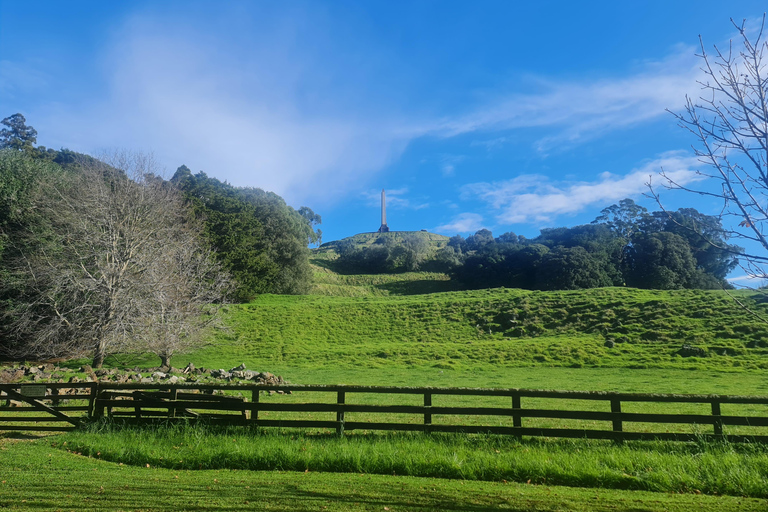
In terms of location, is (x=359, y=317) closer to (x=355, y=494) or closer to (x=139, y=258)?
(x=139, y=258)

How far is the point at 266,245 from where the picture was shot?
52.1 meters

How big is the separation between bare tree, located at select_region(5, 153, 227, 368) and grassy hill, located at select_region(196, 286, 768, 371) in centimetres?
Answer: 661

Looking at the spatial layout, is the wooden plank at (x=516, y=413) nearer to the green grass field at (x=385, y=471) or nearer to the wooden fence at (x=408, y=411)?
the wooden fence at (x=408, y=411)

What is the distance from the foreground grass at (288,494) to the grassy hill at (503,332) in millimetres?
21498

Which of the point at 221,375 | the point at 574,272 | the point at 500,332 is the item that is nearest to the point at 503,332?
the point at 500,332

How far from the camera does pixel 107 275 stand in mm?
25000

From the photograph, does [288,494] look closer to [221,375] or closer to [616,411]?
[616,411]

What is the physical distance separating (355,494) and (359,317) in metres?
36.7

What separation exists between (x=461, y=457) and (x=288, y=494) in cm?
333

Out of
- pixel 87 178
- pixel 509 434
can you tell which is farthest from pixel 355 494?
pixel 87 178

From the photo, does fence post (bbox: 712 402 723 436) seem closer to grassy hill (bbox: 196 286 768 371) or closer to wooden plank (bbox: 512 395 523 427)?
wooden plank (bbox: 512 395 523 427)

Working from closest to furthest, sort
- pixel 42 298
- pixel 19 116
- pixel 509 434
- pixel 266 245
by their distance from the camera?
pixel 509 434 → pixel 42 298 → pixel 266 245 → pixel 19 116

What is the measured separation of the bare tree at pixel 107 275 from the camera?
24.6m

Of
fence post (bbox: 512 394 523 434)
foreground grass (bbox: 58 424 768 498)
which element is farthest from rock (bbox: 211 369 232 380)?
fence post (bbox: 512 394 523 434)
